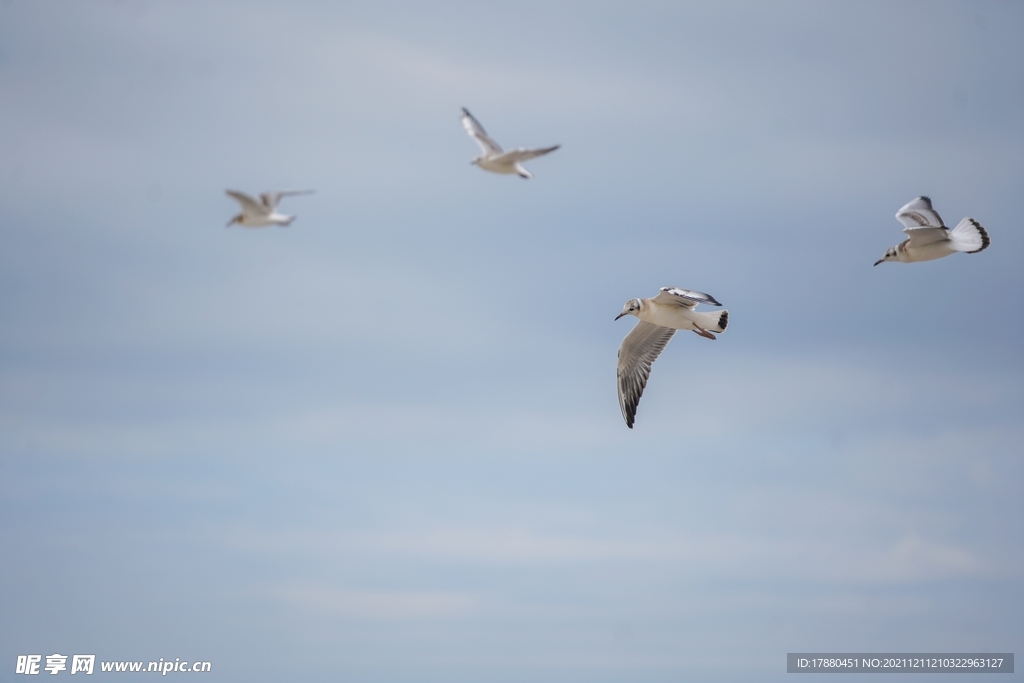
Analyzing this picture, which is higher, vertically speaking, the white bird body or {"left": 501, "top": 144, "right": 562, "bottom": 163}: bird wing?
{"left": 501, "top": 144, "right": 562, "bottom": 163}: bird wing

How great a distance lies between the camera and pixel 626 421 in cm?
2072

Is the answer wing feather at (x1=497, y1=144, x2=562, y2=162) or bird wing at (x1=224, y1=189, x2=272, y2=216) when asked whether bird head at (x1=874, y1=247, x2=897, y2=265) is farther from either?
bird wing at (x1=224, y1=189, x2=272, y2=216)

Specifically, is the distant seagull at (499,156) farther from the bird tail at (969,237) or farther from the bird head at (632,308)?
the bird tail at (969,237)

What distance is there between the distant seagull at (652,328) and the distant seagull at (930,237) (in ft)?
10.9

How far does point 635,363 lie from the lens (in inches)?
822

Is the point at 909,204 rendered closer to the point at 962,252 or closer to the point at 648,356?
the point at 962,252

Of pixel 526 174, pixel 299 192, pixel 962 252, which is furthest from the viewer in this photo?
pixel 962 252

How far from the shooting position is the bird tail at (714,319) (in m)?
18.4

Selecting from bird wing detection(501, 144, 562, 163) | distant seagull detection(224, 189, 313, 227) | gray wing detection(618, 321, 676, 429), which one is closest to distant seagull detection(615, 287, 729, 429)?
gray wing detection(618, 321, 676, 429)

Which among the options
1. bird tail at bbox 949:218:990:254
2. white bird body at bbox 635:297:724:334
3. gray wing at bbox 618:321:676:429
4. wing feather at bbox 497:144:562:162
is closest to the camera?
A: wing feather at bbox 497:144:562:162

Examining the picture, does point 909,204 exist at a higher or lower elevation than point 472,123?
lower

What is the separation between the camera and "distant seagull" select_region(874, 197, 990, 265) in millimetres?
18125

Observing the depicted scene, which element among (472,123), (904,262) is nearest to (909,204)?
(904,262)

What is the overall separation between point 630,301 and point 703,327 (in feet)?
4.23
